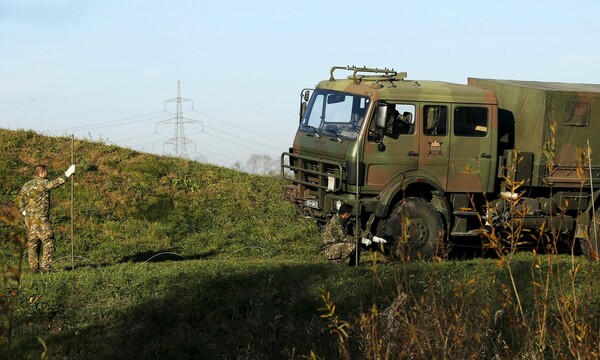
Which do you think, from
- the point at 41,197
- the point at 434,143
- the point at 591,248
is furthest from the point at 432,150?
the point at 591,248

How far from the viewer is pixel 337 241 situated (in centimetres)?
1358

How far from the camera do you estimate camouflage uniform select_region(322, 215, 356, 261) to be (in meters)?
13.5

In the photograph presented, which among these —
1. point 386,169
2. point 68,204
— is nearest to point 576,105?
point 386,169

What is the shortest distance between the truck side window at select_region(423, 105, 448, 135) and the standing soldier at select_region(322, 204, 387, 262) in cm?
237

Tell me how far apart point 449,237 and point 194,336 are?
554 cm

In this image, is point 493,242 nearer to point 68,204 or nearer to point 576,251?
point 576,251

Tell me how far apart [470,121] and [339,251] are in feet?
11.4

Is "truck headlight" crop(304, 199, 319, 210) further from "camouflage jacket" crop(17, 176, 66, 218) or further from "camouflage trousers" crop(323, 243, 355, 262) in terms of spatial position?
"camouflage jacket" crop(17, 176, 66, 218)

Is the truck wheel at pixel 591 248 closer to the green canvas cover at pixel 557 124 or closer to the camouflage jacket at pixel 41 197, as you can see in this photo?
the green canvas cover at pixel 557 124

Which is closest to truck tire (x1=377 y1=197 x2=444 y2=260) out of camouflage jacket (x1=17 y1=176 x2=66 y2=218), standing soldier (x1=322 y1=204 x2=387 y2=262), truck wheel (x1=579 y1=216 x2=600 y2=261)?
standing soldier (x1=322 y1=204 x2=387 y2=262)

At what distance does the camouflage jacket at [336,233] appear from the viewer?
1347cm

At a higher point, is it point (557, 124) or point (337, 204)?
point (557, 124)

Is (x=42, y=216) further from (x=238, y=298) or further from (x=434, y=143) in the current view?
(x=434, y=143)

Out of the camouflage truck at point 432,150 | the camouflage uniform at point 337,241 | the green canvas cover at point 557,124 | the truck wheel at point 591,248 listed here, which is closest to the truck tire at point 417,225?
the camouflage truck at point 432,150
